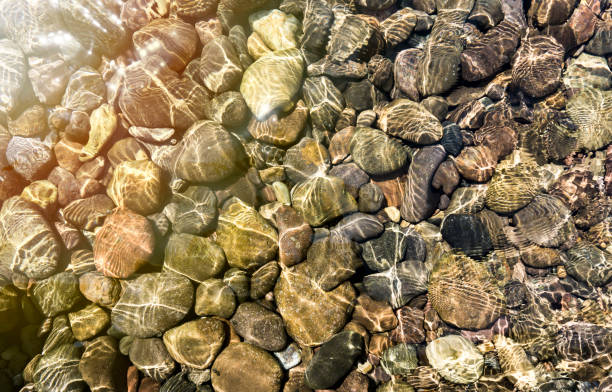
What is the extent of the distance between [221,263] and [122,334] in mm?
1487

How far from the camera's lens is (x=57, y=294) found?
3.87m

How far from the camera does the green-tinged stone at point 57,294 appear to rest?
3.87 m

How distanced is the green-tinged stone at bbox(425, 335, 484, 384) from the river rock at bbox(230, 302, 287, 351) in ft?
5.71

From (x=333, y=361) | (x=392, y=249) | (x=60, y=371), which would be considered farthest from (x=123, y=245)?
(x=392, y=249)

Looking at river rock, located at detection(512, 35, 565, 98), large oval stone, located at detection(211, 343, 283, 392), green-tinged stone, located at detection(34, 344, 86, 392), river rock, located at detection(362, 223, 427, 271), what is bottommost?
green-tinged stone, located at detection(34, 344, 86, 392)

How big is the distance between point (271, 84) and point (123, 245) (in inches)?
104

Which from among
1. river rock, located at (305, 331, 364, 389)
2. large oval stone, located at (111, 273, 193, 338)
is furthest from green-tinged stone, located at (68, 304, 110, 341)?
river rock, located at (305, 331, 364, 389)

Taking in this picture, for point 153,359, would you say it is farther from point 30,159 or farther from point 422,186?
point 422,186

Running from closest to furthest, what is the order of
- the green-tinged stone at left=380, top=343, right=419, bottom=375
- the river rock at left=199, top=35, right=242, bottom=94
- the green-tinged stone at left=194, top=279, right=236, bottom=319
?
the green-tinged stone at left=380, top=343, right=419, bottom=375, the green-tinged stone at left=194, top=279, right=236, bottom=319, the river rock at left=199, top=35, right=242, bottom=94

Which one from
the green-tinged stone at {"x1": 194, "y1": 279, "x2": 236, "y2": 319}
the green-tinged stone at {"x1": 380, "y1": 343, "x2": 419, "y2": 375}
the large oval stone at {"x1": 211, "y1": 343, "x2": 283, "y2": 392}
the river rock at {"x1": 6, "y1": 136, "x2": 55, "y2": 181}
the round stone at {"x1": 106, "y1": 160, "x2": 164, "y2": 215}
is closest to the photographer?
the large oval stone at {"x1": 211, "y1": 343, "x2": 283, "y2": 392}

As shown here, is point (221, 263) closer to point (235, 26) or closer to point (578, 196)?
point (235, 26)

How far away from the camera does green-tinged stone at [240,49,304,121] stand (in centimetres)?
404

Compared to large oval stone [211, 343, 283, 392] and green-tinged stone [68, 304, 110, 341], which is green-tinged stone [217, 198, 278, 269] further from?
green-tinged stone [68, 304, 110, 341]

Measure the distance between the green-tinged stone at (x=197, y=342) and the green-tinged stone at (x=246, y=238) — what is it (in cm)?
74
